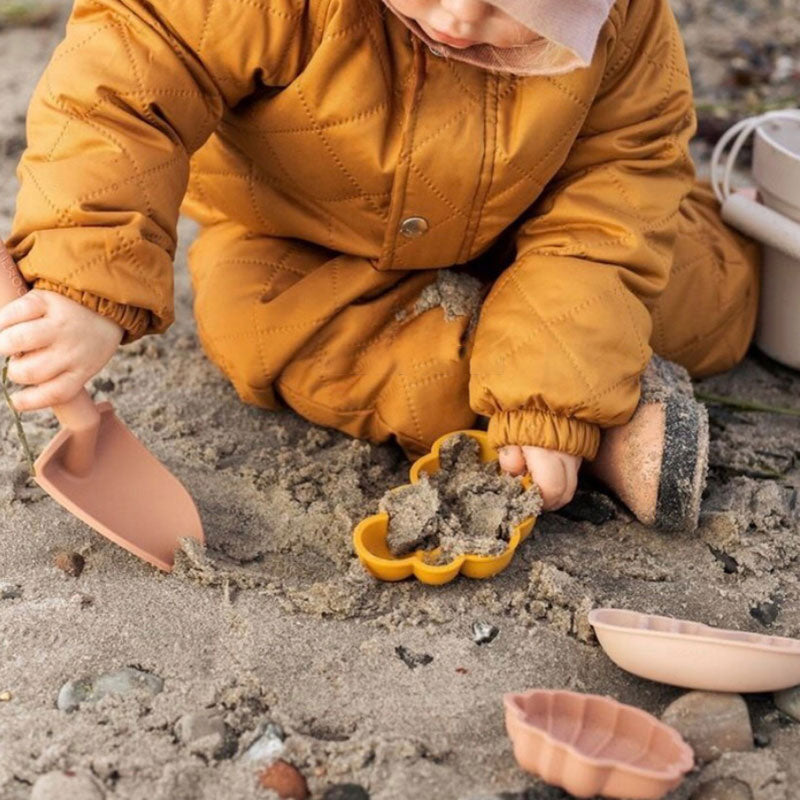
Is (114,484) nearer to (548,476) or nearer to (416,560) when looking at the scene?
(416,560)

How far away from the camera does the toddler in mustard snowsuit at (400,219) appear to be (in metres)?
1.40

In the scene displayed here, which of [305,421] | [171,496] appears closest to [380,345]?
[305,421]

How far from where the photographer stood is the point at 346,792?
1177 millimetres

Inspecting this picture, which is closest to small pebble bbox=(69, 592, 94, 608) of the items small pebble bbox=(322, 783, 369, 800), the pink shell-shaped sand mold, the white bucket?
small pebble bbox=(322, 783, 369, 800)

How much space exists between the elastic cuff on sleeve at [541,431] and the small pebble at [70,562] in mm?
532

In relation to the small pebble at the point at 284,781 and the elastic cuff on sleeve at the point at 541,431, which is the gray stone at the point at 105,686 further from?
the elastic cuff on sleeve at the point at 541,431

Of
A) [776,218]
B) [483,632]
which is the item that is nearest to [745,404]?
[776,218]

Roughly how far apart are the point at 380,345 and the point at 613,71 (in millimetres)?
484

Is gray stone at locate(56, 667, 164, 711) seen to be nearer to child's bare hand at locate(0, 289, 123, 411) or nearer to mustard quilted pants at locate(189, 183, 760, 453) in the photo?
child's bare hand at locate(0, 289, 123, 411)

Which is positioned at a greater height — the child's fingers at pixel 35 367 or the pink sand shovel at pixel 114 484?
the child's fingers at pixel 35 367

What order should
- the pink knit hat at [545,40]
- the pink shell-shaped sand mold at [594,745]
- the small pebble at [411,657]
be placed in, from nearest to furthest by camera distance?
the pink shell-shaped sand mold at [594,745], the pink knit hat at [545,40], the small pebble at [411,657]

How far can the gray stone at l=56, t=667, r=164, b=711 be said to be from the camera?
128 centimetres

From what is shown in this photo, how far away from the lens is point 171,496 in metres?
1.56

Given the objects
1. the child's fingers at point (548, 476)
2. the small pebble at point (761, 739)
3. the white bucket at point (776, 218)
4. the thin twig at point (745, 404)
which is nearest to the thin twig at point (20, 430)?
the child's fingers at point (548, 476)
